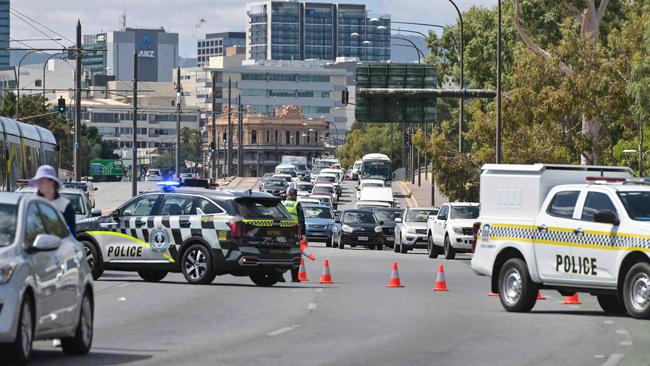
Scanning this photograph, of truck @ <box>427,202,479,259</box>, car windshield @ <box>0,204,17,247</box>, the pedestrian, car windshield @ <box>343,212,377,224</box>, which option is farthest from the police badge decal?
car windshield @ <box>343,212,377,224</box>

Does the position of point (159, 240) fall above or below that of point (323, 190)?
above

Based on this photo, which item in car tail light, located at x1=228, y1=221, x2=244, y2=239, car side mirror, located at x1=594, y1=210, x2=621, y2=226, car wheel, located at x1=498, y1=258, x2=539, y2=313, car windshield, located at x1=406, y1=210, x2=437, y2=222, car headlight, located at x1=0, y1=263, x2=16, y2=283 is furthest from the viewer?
car windshield, located at x1=406, y1=210, x2=437, y2=222

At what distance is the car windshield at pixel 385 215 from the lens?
60.2 m

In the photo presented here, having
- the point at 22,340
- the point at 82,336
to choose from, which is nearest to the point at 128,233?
the point at 82,336

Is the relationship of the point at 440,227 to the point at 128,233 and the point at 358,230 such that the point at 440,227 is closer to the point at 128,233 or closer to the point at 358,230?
the point at 358,230

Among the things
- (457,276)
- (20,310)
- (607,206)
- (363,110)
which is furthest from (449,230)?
(20,310)

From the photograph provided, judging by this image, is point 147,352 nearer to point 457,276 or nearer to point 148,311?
point 148,311

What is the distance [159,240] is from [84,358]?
44.4 ft

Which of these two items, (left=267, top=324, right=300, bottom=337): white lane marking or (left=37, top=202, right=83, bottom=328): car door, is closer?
(left=37, top=202, right=83, bottom=328): car door

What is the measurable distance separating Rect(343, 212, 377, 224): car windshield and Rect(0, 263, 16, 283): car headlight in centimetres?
4219

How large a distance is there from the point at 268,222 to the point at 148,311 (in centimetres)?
664

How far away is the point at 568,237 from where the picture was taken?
74.6 ft

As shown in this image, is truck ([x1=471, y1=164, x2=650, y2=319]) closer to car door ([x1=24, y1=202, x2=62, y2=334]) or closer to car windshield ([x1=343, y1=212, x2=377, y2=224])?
car door ([x1=24, y1=202, x2=62, y2=334])

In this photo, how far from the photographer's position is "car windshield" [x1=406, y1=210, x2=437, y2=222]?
52.9 metres
